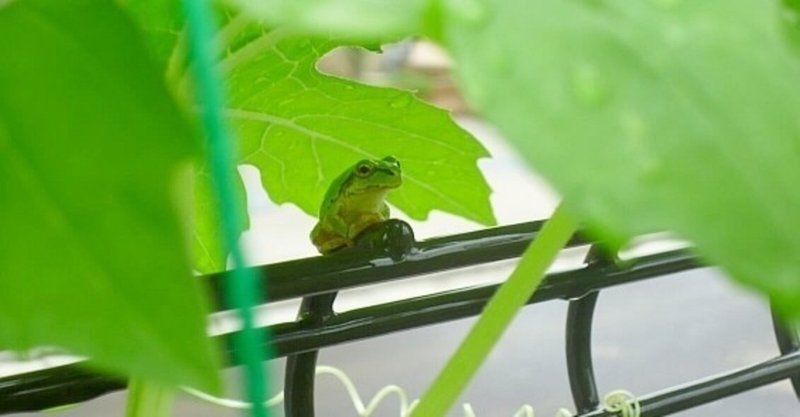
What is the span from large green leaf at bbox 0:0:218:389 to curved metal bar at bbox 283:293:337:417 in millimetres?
126

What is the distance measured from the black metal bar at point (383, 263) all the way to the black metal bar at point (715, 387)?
0.08 meters

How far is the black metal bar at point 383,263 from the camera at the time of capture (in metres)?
0.23

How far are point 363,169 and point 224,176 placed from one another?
0.16 meters

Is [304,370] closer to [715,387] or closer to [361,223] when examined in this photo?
[361,223]

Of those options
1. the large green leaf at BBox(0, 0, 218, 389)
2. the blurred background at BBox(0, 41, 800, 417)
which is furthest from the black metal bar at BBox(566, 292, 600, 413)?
the large green leaf at BBox(0, 0, 218, 389)

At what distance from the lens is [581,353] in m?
0.33

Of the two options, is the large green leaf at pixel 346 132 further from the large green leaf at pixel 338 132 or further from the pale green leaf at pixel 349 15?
the pale green leaf at pixel 349 15

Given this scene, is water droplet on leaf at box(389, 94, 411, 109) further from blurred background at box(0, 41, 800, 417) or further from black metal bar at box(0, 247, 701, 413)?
blurred background at box(0, 41, 800, 417)

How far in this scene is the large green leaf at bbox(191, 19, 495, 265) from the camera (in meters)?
0.26

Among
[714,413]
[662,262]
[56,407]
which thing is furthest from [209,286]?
[714,413]

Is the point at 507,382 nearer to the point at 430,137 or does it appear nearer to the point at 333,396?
the point at 333,396

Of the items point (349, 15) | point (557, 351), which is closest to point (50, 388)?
point (349, 15)

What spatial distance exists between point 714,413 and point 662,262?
0.15 meters

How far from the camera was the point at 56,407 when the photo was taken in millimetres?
219
